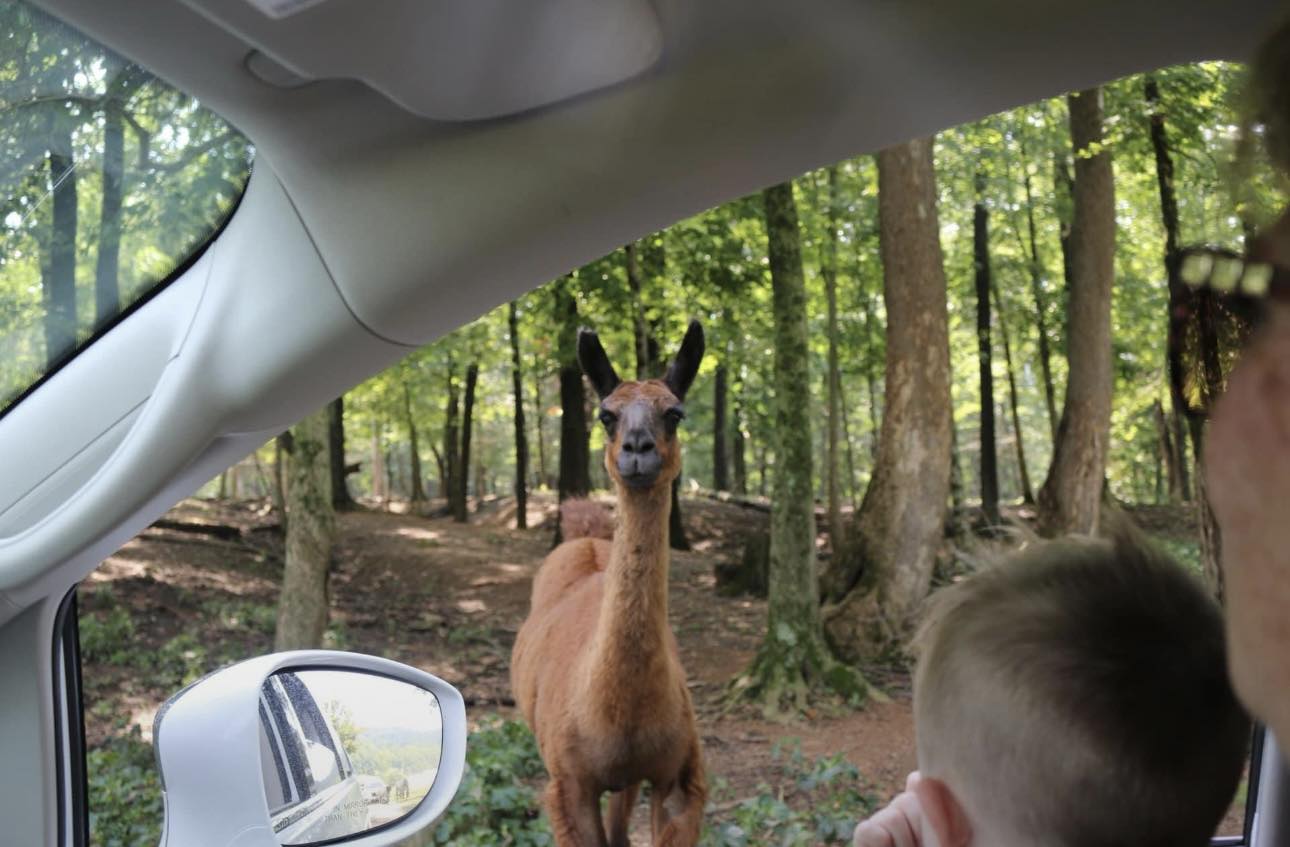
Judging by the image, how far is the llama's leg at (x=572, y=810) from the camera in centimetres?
395

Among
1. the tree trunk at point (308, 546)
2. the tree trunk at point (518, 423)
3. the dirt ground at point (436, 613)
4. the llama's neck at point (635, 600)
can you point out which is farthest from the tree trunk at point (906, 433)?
the llama's neck at point (635, 600)

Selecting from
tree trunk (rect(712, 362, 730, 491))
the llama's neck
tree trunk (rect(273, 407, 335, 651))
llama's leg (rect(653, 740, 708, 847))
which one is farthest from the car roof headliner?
tree trunk (rect(712, 362, 730, 491))

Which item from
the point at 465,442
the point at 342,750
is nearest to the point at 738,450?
the point at 465,442

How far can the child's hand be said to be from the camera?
1.03 metres

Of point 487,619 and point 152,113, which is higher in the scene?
point 152,113

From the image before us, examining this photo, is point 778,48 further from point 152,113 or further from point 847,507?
point 847,507

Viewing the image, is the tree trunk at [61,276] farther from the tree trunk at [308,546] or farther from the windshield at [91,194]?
the tree trunk at [308,546]

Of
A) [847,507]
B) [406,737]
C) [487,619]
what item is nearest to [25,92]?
[406,737]

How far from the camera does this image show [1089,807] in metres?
0.89

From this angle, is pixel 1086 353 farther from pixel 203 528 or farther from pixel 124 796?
pixel 203 528

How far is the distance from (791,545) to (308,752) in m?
5.48

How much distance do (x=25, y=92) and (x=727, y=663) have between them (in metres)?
7.23

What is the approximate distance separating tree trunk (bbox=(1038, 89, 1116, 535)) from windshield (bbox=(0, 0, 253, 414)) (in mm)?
8513

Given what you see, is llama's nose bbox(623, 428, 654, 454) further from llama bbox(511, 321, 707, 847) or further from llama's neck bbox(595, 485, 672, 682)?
llama's neck bbox(595, 485, 672, 682)
